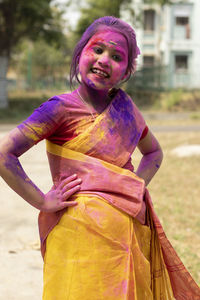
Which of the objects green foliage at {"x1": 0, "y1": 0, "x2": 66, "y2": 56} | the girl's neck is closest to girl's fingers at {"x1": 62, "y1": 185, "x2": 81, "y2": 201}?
the girl's neck

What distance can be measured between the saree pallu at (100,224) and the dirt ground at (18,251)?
1476 mm

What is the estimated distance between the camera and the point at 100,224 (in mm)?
1918

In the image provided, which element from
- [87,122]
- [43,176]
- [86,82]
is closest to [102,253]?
[87,122]

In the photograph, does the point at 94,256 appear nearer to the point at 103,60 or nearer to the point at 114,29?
the point at 103,60

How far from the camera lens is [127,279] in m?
1.93

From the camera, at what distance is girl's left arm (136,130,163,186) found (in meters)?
2.31

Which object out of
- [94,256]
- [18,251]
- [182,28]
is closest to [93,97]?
[94,256]

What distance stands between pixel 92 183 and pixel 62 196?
142 mm

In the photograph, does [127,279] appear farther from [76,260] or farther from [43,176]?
[43,176]

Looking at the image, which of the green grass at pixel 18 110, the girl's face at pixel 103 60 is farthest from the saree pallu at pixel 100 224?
the green grass at pixel 18 110

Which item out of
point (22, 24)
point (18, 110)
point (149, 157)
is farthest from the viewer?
point (22, 24)

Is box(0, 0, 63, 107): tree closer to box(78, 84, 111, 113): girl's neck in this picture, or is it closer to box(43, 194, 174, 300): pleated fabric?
box(78, 84, 111, 113): girl's neck

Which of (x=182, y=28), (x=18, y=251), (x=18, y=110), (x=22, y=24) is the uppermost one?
(x=22, y=24)

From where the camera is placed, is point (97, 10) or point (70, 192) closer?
point (70, 192)
